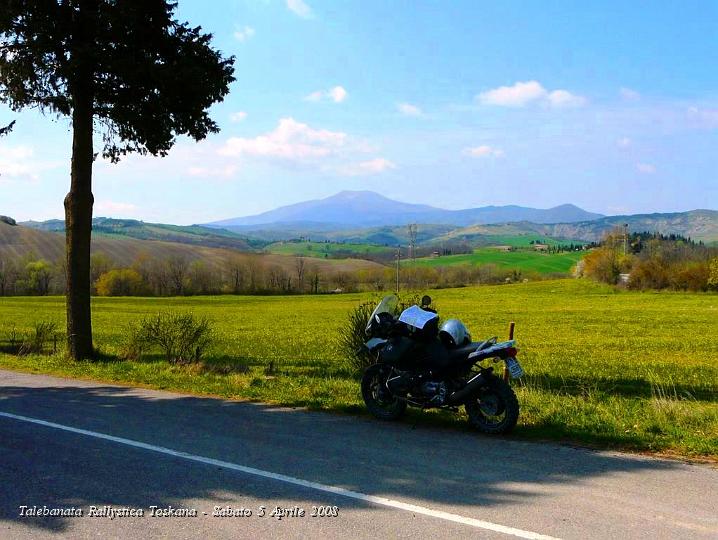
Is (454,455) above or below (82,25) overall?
below

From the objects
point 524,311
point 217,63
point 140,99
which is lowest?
point 524,311

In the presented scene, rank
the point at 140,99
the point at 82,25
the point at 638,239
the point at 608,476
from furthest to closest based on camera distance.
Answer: the point at 638,239
the point at 140,99
the point at 82,25
the point at 608,476

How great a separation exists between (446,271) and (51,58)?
119840 millimetres

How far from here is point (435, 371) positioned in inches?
309

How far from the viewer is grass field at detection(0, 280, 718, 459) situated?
7.72 m

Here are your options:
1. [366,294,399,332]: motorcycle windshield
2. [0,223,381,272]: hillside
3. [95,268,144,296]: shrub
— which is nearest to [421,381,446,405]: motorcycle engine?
[366,294,399,332]: motorcycle windshield

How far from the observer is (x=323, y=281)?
12006 centimetres

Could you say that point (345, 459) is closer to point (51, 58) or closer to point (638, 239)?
point (51, 58)

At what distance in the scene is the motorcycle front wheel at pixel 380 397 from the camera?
8.20 metres

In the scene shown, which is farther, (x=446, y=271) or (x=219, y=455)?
(x=446, y=271)

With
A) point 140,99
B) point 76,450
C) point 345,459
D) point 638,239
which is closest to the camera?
point 345,459

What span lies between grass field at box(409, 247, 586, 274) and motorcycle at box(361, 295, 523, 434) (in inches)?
5256

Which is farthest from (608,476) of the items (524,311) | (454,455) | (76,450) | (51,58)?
(524,311)

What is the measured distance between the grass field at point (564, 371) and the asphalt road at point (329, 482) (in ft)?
3.58
